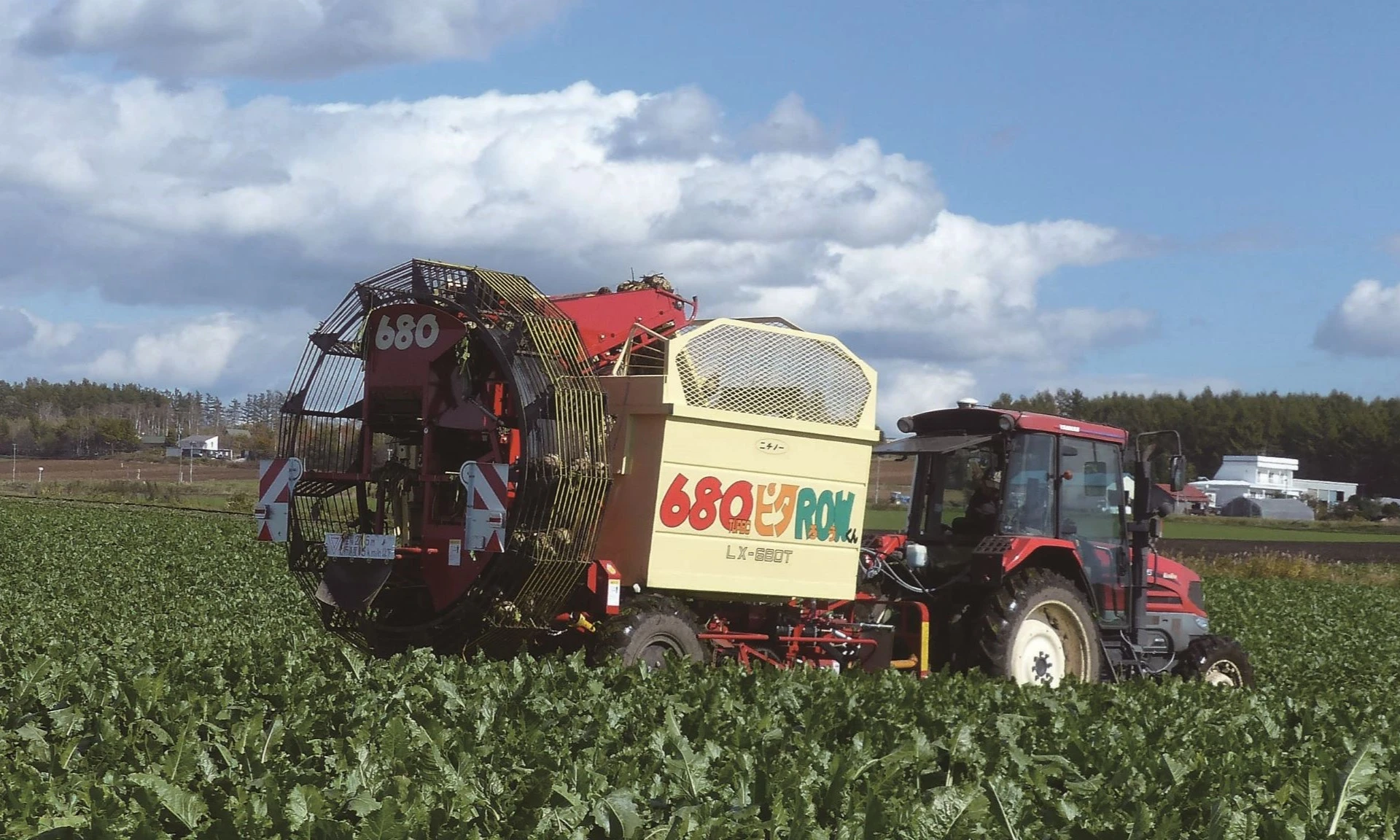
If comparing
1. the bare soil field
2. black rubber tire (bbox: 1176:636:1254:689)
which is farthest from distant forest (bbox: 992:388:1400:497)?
black rubber tire (bbox: 1176:636:1254:689)

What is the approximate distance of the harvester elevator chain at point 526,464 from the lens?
870cm

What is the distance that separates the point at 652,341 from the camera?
9.77 meters

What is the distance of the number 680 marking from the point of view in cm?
933

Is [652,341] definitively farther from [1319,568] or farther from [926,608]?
[1319,568]

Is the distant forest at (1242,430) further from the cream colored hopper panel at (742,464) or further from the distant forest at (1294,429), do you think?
the cream colored hopper panel at (742,464)

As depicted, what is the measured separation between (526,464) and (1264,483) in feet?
370

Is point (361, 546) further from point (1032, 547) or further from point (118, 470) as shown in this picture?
point (118, 470)

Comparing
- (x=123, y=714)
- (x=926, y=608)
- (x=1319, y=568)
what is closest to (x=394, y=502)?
(x=123, y=714)

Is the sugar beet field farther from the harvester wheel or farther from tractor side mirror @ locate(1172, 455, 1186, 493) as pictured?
tractor side mirror @ locate(1172, 455, 1186, 493)

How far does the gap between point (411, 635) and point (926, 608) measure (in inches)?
163

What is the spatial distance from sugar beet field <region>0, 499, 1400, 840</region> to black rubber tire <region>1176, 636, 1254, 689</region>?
3317 millimetres

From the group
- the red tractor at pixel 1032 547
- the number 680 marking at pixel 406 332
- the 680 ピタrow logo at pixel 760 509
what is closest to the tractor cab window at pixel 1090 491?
the red tractor at pixel 1032 547

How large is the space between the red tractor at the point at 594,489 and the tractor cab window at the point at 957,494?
0.59 metres

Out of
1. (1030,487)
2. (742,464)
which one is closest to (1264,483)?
(1030,487)
